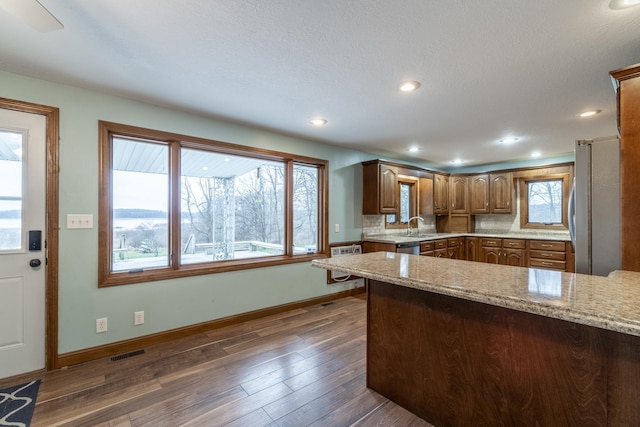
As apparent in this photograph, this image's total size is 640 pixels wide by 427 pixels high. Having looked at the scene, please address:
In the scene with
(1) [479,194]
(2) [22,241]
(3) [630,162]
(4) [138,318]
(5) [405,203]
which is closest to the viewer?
(3) [630,162]

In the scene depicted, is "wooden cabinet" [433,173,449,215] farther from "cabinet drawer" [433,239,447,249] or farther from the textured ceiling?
the textured ceiling

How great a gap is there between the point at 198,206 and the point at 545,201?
19.2 ft

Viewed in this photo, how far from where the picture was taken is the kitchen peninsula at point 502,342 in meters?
1.14

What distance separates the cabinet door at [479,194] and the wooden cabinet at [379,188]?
2.17 m

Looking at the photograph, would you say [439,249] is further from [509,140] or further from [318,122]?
[318,122]

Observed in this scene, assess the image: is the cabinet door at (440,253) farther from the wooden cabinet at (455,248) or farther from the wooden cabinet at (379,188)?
the wooden cabinet at (379,188)

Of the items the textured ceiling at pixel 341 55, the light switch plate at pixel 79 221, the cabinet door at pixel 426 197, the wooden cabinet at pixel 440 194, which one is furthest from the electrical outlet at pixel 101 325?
the wooden cabinet at pixel 440 194

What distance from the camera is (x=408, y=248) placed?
4336 millimetres

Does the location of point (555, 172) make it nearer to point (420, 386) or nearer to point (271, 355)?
point (420, 386)

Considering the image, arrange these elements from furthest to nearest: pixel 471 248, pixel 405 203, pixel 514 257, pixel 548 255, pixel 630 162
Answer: pixel 471 248 < pixel 405 203 < pixel 514 257 < pixel 548 255 < pixel 630 162

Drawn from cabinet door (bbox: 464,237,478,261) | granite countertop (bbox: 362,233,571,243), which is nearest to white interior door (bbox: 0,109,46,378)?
granite countertop (bbox: 362,233,571,243)

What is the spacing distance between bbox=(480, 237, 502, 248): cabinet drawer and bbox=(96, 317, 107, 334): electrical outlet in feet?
19.1

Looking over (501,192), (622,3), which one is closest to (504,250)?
(501,192)

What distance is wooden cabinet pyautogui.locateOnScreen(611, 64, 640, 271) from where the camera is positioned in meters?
1.66
